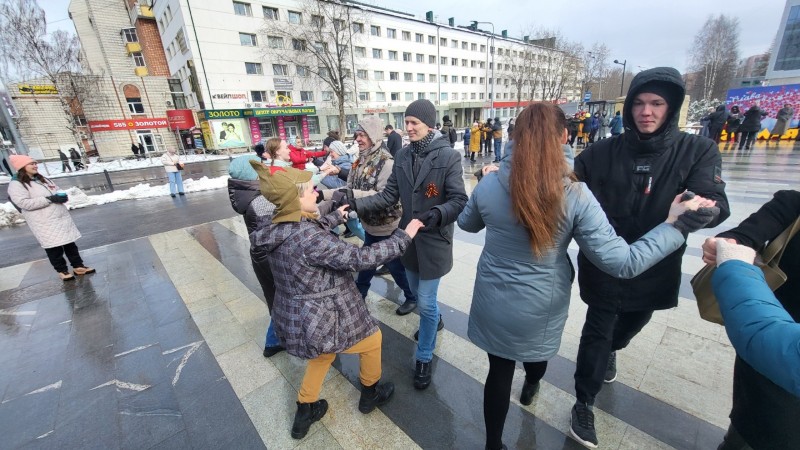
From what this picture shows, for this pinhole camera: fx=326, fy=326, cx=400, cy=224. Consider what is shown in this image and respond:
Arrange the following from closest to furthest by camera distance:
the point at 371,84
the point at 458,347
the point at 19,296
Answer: the point at 458,347
the point at 19,296
the point at 371,84

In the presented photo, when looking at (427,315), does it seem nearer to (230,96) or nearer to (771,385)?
(771,385)

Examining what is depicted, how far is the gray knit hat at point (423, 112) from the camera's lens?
2.48m

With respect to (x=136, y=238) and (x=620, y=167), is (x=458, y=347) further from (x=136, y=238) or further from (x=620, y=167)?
(x=136, y=238)

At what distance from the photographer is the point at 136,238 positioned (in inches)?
280

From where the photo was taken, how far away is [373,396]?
7.91ft

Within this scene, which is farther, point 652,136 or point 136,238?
point 136,238

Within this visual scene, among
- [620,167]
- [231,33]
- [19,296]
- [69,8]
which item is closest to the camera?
[620,167]

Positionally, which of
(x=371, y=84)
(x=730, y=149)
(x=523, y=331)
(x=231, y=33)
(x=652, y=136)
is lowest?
(x=730, y=149)

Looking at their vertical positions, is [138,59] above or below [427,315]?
above

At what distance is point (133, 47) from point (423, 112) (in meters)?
45.3

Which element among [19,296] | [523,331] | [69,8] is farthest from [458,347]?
[69,8]

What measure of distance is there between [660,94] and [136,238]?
8.99 metres

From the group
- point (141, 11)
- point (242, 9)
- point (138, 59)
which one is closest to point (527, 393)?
point (242, 9)

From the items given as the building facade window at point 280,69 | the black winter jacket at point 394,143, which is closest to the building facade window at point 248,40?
the building facade window at point 280,69
